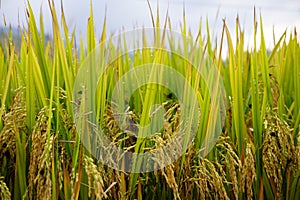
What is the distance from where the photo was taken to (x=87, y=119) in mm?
1083

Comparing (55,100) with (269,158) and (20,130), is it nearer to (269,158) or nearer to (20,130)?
(20,130)

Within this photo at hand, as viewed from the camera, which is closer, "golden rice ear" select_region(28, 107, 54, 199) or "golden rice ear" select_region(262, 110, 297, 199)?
"golden rice ear" select_region(28, 107, 54, 199)

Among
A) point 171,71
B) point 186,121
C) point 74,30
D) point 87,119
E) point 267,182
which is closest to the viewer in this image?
point 87,119

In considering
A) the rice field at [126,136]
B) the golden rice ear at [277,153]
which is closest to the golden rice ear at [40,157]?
the rice field at [126,136]

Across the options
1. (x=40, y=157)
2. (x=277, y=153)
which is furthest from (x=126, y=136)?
(x=277, y=153)

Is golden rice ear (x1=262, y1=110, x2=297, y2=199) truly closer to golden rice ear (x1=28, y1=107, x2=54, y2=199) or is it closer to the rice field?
the rice field

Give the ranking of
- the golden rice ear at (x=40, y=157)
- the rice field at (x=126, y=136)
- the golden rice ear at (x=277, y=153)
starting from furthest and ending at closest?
the golden rice ear at (x=277, y=153) < the rice field at (x=126, y=136) < the golden rice ear at (x=40, y=157)

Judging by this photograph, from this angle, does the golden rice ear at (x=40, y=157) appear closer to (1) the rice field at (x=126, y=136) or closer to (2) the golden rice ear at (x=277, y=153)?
(1) the rice field at (x=126, y=136)

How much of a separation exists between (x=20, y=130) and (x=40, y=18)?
1.39 ft

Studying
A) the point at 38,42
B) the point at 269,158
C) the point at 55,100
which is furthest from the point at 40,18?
the point at 269,158

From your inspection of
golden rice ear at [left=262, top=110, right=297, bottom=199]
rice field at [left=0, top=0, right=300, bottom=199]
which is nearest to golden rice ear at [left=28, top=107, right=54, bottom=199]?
rice field at [left=0, top=0, right=300, bottom=199]

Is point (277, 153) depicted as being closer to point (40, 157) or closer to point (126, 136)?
point (126, 136)

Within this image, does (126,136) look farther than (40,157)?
Yes

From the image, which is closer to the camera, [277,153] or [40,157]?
[40,157]
